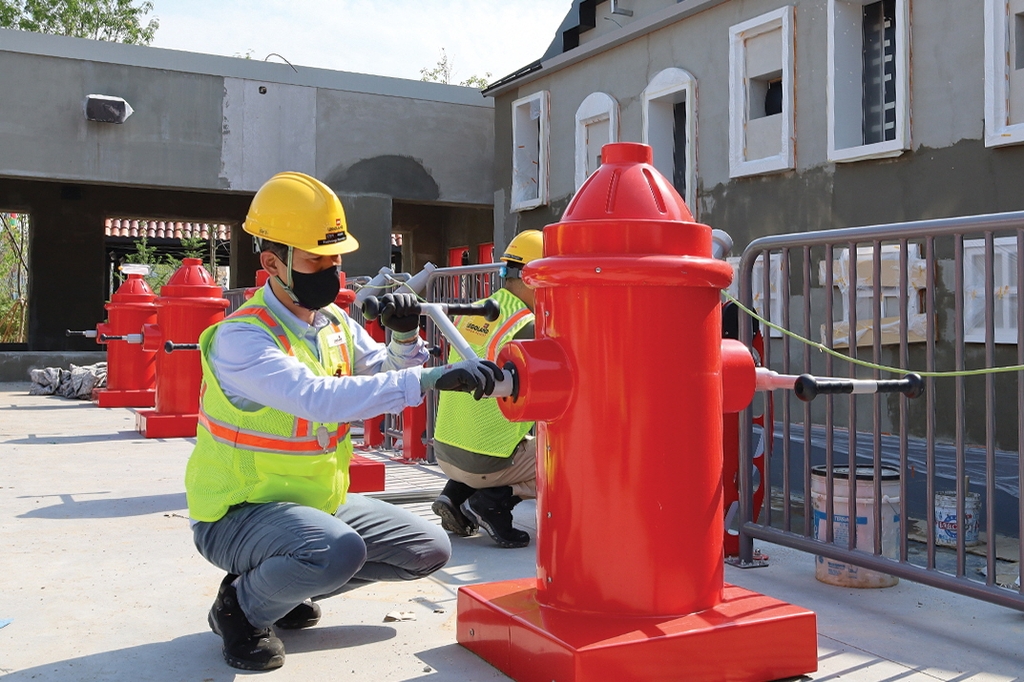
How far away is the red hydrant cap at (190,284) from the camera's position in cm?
867

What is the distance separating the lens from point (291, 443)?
2.91 metres

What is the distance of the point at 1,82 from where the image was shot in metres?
14.4

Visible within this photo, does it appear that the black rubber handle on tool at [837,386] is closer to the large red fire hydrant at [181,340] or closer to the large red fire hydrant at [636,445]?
the large red fire hydrant at [636,445]

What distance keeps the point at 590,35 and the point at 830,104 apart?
5.17 meters

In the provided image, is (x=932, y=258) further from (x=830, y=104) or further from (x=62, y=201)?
(x=62, y=201)

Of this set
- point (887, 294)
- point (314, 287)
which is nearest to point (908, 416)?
point (887, 294)

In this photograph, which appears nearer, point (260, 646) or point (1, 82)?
point (260, 646)

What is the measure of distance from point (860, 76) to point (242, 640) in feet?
29.0

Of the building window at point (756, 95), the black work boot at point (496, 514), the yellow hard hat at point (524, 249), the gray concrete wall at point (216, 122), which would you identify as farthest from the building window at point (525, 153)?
the black work boot at point (496, 514)

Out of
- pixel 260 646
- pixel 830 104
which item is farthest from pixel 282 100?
pixel 260 646

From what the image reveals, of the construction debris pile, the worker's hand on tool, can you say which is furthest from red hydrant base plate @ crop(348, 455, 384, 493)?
the construction debris pile

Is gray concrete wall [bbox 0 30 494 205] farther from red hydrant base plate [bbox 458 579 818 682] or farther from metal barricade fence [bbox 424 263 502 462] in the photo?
red hydrant base plate [bbox 458 579 818 682]

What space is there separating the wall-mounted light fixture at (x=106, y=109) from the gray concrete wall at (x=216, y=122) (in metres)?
0.18

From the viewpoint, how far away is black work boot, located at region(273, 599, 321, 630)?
3154 mm
